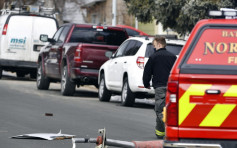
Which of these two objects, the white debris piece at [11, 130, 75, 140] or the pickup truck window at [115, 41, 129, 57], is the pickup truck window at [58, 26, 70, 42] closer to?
the pickup truck window at [115, 41, 129, 57]

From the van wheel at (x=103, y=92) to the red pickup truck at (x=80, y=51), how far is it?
0.55 m

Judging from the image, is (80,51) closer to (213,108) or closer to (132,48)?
(132,48)

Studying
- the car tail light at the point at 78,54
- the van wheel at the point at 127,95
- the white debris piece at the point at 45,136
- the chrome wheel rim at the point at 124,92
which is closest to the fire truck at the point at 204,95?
the white debris piece at the point at 45,136

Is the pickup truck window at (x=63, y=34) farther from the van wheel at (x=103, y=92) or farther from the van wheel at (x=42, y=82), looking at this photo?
the van wheel at (x=103, y=92)

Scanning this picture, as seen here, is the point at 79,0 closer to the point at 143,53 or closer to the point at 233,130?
the point at 143,53

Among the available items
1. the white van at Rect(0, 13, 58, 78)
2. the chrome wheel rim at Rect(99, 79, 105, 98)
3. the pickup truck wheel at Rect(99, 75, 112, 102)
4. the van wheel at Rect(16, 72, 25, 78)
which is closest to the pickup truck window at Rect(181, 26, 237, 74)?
the pickup truck wheel at Rect(99, 75, 112, 102)

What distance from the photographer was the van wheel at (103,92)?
64.9 ft

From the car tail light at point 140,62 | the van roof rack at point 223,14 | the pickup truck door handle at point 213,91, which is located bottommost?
the car tail light at point 140,62

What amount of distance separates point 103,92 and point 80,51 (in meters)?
1.22

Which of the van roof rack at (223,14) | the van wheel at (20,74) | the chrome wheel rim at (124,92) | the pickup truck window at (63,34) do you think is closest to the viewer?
the van roof rack at (223,14)

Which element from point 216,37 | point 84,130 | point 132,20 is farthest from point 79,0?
point 216,37

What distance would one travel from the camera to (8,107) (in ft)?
55.1

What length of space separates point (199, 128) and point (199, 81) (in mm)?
463

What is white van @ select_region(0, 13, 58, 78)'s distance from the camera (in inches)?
1026
